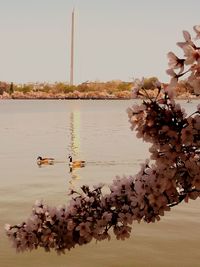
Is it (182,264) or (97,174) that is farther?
(97,174)

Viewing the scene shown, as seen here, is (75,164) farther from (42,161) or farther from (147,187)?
(147,187)

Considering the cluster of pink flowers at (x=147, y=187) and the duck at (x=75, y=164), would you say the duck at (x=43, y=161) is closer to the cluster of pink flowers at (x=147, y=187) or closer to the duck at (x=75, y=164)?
the duck at (x=75, y=164)

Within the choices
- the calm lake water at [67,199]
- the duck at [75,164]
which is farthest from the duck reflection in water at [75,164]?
the calm lake water at [67,199]

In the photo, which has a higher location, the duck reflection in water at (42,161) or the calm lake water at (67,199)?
the duck reflection in water at (42,161)

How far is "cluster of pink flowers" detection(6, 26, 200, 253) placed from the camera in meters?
5.04

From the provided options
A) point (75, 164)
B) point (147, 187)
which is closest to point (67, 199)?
point (75, 164)

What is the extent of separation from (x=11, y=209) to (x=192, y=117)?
90.8 ft

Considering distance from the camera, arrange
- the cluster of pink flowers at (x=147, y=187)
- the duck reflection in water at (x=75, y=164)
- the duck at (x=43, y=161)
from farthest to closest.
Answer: the duck at (x=43, y=161), the duck reflection in water at (x=75, y=164), the cluster of pink flowers at (x=147, y=187)

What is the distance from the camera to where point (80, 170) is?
52.4 m

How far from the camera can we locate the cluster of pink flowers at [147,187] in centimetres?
504

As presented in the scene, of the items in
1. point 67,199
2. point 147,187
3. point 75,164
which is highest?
point 147,187

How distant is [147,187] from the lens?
561 cm

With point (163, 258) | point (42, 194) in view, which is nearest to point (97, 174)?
point (42, 194)

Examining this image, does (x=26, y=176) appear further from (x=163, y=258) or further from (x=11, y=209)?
(x=163, y=258)
